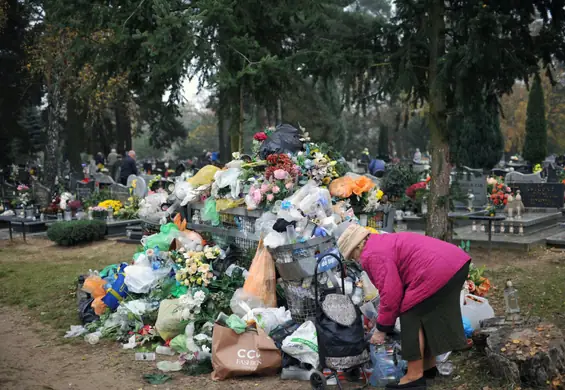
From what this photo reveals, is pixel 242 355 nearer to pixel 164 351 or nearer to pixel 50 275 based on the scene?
pixel 164 351

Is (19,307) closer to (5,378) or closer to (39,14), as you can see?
(5,378)

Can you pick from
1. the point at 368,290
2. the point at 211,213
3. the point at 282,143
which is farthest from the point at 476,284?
the point at 211,213

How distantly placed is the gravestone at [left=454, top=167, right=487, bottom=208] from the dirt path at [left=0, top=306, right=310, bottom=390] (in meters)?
9.39

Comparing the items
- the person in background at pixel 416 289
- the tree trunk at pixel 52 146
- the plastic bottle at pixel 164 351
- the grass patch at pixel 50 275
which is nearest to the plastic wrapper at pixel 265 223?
the plastic bottle at pixel 164 351

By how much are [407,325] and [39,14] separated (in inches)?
774

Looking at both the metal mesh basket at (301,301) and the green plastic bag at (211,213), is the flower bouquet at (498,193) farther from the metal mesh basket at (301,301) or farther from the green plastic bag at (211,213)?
the metal mesh basket at (301,301)

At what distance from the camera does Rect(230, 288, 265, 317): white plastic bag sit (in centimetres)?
611

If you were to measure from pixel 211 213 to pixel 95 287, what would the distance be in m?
1.81

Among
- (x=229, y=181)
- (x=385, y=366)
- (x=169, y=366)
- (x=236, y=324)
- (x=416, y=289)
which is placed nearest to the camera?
(x=416, y=289)

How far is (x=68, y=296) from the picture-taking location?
348 inches

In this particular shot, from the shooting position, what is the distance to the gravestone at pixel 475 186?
44.1ft

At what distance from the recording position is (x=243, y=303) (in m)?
6.11

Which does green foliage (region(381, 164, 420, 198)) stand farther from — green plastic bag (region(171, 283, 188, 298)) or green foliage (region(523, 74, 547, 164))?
green foliage (region(523, 74, 547, 164))

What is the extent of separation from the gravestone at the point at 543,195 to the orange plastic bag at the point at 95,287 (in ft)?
32.4
